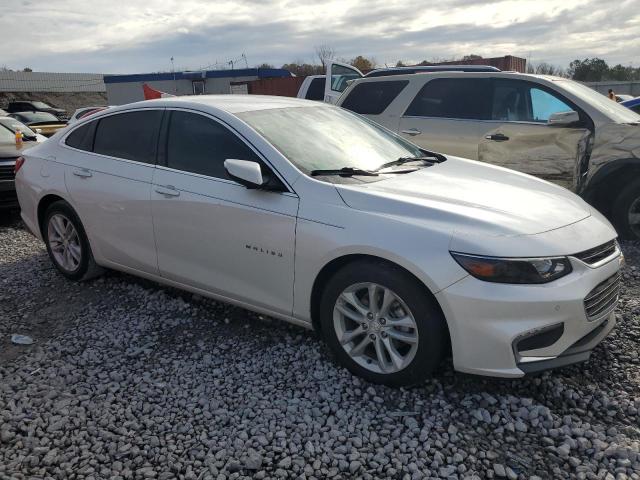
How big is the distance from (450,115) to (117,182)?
408cm

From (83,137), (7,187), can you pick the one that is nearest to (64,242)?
(83,137)

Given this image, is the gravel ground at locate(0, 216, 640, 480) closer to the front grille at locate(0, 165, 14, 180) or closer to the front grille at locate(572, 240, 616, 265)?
the front grille at locate(572, 240, 616, 265)

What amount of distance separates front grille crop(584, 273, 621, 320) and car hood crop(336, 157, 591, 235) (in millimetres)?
388

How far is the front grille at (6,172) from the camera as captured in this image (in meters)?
7.55

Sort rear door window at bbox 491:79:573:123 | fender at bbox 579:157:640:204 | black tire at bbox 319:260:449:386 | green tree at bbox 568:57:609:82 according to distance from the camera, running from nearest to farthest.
Result: 1. black tire at bbox 319:260:449:386
2. fender at bbox 579:157:640:204
3. rear door window at bbox 491:79:573:123
4. green tree at bbox 568:57:609:82

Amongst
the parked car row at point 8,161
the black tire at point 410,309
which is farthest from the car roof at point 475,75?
the parked car row at point 8,161

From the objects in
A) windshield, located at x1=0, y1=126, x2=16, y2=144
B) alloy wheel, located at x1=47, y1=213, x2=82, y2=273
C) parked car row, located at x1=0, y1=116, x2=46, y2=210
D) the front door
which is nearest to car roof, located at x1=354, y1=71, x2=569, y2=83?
the front door

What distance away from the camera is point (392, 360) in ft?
9.98

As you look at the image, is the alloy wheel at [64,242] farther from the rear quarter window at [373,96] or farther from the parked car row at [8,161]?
the rear quarter window at [373,96]

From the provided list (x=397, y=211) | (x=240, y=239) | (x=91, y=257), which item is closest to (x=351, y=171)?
(x=397, y=211)

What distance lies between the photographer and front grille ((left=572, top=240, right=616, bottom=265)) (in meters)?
2.90

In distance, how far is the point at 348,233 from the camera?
3008mm

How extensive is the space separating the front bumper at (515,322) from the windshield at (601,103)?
3575 mm

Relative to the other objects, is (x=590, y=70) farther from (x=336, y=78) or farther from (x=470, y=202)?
(x=470, y=202)
